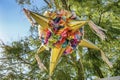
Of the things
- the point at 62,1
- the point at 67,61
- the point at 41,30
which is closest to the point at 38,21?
the point at 41,30

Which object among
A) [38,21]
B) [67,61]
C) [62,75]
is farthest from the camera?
[67,61]

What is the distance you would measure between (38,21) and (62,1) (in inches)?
303

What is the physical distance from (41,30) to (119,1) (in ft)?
28.1

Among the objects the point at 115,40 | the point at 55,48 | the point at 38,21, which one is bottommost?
the point at 115,40

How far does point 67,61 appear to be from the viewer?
17.0 m

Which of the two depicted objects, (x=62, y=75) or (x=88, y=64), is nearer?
(x=62, y=75)

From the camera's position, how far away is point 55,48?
28.8ft

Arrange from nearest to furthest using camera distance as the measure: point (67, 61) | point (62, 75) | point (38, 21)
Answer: point (38, 21), point (62, 75), point (67, 61)

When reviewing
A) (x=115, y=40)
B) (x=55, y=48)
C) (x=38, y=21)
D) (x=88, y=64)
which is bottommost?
Answer: (x=88, y=64)

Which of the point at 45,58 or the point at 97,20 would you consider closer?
the point at 45,58

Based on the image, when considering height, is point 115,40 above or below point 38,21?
below

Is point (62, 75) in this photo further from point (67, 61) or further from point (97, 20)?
point (97, 20)

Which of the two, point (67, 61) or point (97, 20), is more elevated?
point (97, 20)

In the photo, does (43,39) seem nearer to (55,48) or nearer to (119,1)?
(55,48)
